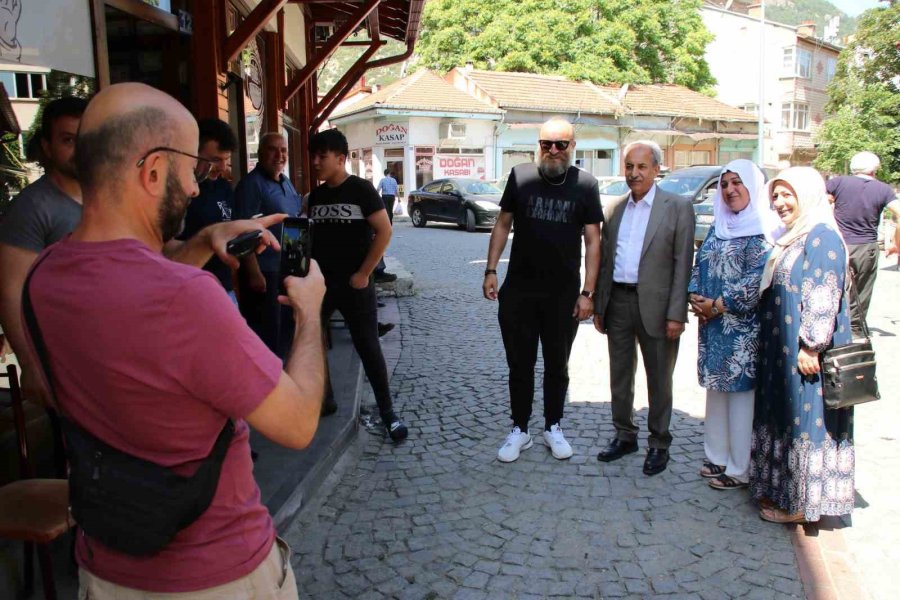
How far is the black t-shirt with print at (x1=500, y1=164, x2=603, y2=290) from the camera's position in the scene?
4.25 meters

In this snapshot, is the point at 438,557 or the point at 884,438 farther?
the point at 884,438

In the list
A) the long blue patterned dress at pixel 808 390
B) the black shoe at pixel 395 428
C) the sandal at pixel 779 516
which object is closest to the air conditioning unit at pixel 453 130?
the black shoe at pixel 395 428

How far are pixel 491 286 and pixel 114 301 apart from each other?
131 inches

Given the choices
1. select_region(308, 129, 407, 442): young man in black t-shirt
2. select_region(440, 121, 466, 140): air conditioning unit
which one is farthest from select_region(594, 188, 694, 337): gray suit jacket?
select_region(440, 121, 466, 140): air conditioning unit

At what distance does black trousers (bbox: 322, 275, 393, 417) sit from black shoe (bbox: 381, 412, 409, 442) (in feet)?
0.13

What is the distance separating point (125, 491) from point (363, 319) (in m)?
3.27

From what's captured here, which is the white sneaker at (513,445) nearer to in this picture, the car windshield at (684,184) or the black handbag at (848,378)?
the black handbag at (848,378)

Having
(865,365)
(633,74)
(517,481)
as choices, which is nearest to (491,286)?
(517,481)

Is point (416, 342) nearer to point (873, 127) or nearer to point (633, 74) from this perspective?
point (873, 127)

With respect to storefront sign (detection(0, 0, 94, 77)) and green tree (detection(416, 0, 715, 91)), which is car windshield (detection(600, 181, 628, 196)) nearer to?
storefront sign (detection(0, 0, 94, 77))

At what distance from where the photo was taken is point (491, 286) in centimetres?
452

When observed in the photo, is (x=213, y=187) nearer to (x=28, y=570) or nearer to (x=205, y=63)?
(x=205, y=63)

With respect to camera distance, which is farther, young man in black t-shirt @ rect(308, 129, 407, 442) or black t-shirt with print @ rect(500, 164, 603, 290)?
young man in black t-shirt @ rect(308, 129, 407, 442)

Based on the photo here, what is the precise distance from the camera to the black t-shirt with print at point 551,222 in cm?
425
